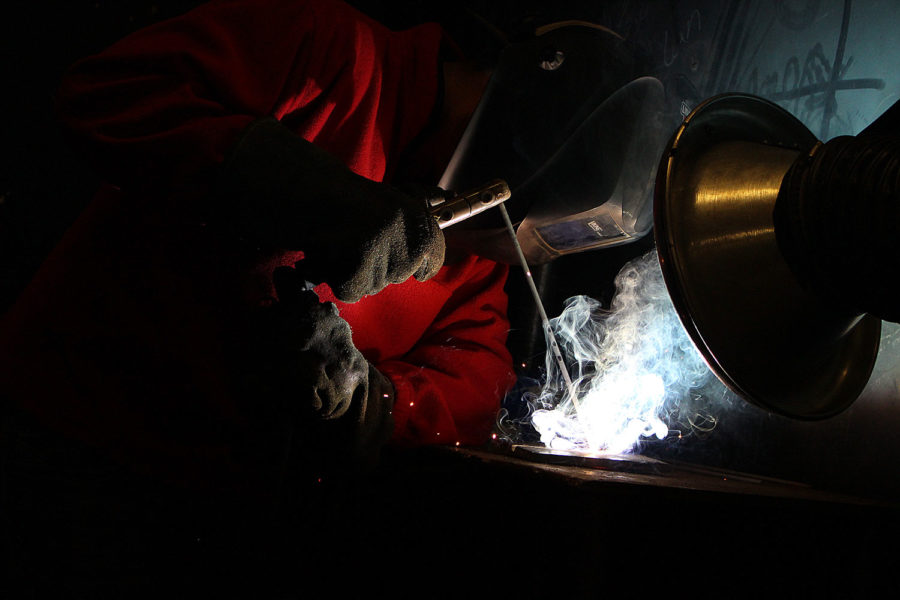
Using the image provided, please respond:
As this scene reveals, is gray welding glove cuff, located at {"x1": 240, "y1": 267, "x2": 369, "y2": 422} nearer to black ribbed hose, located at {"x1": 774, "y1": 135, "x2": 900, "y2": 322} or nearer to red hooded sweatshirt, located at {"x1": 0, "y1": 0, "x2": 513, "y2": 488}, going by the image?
red hooded sweatshirt, located at {"x1": 0, "y1": 0, "x2": 513, "y2": 488}

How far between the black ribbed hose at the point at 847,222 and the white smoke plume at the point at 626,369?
1030mm

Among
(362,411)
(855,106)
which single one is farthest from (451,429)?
(855,106)

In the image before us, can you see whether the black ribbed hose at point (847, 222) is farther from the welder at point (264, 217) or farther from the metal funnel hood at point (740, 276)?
the welder at point (264, 217)

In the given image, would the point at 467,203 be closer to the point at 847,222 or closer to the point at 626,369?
the point at 847,222

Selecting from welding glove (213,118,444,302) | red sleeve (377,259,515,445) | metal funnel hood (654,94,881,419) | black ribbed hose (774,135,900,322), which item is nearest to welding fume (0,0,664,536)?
welding glove (213,118,444,302)

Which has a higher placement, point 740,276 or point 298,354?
point 740,276

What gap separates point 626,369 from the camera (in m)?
2.06

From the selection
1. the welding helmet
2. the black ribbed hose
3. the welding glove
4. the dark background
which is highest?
the welding helmet

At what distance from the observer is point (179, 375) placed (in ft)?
4.20

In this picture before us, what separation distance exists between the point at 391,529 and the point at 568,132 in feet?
4.12

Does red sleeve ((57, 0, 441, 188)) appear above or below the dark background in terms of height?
above

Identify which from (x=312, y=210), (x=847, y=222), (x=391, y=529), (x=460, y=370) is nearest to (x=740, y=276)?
(x=847, y=222)

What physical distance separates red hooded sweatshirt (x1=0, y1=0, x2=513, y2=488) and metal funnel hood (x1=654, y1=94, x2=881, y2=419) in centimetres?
63

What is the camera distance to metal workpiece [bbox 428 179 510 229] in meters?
1.21
